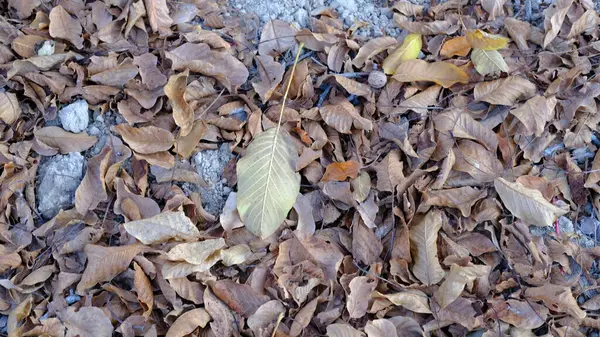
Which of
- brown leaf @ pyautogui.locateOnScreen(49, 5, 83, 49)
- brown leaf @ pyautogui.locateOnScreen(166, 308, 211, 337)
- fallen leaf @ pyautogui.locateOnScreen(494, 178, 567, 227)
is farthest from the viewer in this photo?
brown leaf @ pyautogui.locateOnScreen(49, 5, 83, 49)

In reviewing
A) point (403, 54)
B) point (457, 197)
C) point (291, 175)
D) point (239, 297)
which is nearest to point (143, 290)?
point (239, 297)

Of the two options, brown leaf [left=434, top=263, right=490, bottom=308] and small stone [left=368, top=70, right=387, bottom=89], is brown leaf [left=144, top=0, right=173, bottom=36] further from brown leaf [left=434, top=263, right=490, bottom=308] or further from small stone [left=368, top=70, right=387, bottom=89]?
brown leaf [left=434, top=263, right=490, bottom=308]

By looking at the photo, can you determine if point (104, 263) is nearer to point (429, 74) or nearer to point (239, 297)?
point (239, 297)

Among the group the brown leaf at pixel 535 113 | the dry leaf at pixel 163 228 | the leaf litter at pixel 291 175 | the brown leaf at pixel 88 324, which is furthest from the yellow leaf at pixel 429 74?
the brown leaf at pixel 88 324

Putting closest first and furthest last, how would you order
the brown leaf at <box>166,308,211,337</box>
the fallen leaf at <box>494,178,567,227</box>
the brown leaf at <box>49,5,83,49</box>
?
the brown leaf at <box>166,308,211,337</box>
the fallen leaf at <box>494,178,567,227</box>
the brown leaf at <box>49,5,83,49</box>

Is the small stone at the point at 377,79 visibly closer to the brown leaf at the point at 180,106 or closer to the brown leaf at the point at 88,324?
the brown leaf at the point at 180,106

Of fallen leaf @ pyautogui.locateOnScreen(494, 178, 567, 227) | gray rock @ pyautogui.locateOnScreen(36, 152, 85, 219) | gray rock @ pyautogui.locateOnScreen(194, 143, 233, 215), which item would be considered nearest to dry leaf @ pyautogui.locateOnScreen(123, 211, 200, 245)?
gray rock @ pyautogui.locateOnScreen(194, 143, 233, 215)
